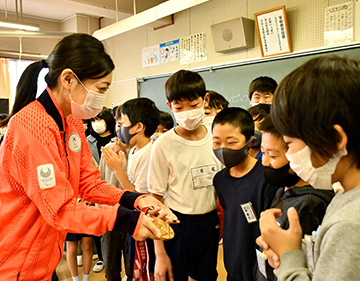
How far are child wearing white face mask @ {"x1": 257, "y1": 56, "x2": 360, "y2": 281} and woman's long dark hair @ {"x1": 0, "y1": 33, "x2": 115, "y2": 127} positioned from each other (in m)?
0.69

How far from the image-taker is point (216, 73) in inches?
168

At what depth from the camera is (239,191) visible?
1410 mm

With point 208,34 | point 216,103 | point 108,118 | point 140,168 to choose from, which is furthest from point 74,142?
point 208,34

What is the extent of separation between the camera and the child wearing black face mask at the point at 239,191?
4.37ft

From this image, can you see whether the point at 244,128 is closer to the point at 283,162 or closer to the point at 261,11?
the point at 283,162

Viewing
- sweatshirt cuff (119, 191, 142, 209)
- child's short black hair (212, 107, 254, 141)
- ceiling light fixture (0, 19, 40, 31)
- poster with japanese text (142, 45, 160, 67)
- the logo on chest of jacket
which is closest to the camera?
the logo on chest of jacket

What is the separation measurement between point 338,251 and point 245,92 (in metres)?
3.47

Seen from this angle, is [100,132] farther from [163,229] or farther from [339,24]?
[339,24]

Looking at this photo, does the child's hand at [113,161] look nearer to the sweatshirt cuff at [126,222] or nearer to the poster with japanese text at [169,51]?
the sweatshirt cuff at [126,222]

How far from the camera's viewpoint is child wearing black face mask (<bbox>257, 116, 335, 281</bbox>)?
1.04 meters

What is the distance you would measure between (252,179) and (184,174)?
37cm

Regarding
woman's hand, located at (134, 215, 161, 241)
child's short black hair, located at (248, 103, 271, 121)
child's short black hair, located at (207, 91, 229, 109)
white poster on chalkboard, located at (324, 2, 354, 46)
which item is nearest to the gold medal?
woman's hand, located at (134, 215, 161, 241)

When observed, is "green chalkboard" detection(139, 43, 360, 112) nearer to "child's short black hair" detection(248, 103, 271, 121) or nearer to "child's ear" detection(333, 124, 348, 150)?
"child's short black hair" detection(248, 103, 271, 121)

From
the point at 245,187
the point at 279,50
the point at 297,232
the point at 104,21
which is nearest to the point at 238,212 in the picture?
the point at 245,187
